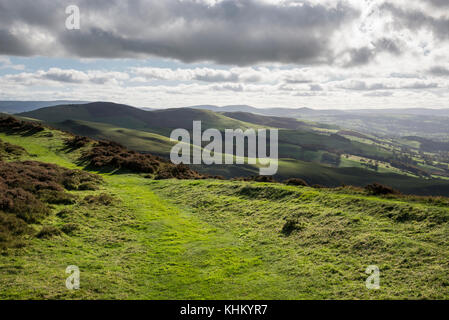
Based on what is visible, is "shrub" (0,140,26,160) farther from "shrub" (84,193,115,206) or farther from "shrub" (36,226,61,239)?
"shrub" (36,226,61,239)

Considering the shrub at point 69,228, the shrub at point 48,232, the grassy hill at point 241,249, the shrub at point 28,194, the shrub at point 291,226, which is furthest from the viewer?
the shrub at point 291,226

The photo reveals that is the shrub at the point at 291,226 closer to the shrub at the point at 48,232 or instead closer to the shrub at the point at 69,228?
the shrub at the point at 69,228

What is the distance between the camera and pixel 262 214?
24.7 meters

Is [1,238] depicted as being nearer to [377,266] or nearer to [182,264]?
[182,264]

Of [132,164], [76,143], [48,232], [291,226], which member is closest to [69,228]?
[48,232]

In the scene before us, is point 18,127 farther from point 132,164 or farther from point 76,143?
point 132,164

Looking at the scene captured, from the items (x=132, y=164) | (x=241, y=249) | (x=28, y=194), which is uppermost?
(x=28, y=194)

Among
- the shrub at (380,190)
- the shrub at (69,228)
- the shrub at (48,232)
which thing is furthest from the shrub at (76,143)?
the shrub at (380,190)

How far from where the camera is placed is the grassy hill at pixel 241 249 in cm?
1275

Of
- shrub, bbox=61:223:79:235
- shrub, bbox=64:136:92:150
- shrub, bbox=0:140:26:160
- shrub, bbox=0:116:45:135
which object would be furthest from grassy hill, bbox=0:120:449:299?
shrub, bbox=0:116:45:135

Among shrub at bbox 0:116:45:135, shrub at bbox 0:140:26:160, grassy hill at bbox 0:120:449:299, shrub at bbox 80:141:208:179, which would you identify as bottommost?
grassy hill at bbox 0:120:449:299

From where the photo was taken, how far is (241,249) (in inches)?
723

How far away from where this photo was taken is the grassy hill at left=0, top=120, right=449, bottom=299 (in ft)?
41.8
